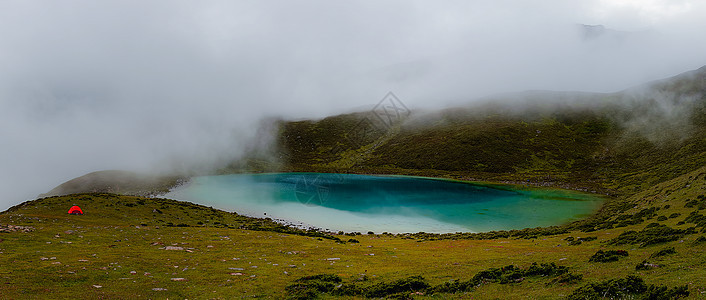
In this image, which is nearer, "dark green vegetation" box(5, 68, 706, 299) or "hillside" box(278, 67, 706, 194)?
"dark green vegetation" box(5, 68, 706, 299)

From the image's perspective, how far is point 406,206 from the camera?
82750 mm

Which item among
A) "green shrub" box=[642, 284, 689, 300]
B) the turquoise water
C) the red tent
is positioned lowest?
the turquoise water

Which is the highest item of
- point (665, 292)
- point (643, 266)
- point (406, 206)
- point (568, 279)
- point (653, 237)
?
point (665, 292)

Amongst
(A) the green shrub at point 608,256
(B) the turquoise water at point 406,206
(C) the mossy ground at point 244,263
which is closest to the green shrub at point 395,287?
(C) the mossy ground at point 244,263

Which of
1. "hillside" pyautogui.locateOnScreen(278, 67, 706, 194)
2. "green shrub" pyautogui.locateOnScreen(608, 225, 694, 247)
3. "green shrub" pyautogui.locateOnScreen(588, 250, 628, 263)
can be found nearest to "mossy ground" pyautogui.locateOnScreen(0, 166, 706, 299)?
"green shrub" pyautogui.locateOnScreen(588, 250, 628, 263)

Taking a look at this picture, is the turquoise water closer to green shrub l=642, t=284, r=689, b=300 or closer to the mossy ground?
the mossy ground

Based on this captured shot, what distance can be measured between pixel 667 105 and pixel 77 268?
256 meters

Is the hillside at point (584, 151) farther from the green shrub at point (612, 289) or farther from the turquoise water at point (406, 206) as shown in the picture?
the green shrub at point (612, 289)

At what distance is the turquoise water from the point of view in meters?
62.4

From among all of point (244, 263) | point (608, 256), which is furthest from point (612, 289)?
point (244, 263)

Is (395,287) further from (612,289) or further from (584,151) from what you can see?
(584,151)

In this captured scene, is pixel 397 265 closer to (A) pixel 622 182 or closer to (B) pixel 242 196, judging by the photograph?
(B) pixel 242 196

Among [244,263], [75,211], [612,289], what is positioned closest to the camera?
[612,289]

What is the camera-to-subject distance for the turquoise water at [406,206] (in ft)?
205
